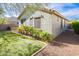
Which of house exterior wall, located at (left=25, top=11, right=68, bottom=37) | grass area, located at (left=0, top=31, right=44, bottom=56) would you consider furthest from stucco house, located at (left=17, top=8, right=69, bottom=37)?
grass area, located at (left=0, top=31, right=44, bottom=56)

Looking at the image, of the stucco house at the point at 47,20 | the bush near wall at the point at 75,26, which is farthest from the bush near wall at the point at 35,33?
the bush near wall at the point at 75,26

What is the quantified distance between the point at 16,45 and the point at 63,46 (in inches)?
22.3

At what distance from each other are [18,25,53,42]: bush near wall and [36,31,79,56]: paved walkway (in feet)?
0.29

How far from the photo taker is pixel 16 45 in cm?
239

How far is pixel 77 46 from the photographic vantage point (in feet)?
7.73

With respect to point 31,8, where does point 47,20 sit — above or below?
below

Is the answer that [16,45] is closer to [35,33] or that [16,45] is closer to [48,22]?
[35,33]

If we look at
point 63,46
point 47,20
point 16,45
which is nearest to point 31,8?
point 47,20

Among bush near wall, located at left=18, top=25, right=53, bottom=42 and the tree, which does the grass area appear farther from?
the tree

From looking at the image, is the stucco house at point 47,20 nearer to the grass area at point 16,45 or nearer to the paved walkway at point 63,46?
the paved walkway at point 63,46

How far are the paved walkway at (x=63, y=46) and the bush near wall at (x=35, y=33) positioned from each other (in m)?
0.09

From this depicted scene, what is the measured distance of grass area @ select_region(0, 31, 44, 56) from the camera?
7.79ft

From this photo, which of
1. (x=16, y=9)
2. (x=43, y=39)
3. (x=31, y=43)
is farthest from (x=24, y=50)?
(x=16, y=9)

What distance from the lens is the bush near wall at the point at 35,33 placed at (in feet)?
7.88
